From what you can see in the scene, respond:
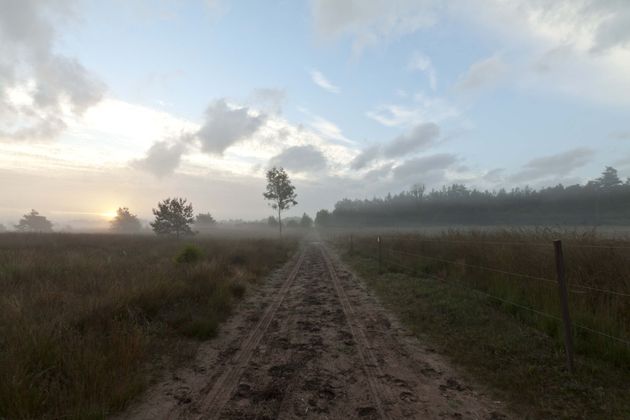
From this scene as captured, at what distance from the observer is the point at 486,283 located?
8.77m

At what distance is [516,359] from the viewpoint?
4.76 meters

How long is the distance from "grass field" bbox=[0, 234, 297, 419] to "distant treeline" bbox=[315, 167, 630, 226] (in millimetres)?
64908

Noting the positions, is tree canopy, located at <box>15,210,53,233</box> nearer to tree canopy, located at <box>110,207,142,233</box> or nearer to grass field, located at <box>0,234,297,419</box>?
tree canopy, located at <box>110,207,142,233</box>

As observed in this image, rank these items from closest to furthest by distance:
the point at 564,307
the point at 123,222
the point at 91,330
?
1. the point at 564,307
2. the point at 91,330
3. the point at 123,222

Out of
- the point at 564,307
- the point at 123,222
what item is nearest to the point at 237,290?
the point at 564,307

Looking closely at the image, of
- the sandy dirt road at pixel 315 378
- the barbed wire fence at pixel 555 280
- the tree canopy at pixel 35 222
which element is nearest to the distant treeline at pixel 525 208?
the barbed wire fence at pixel 555 280

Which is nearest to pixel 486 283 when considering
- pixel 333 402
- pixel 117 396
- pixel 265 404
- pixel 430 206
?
pixel 333 402

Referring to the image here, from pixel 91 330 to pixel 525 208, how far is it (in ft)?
331

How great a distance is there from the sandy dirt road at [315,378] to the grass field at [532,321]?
582 millimetres

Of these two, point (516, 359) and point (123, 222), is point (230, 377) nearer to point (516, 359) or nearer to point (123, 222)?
point (516, 359)

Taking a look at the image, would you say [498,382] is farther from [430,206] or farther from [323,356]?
[430,206]

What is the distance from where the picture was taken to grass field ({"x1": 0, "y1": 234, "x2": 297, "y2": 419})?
3492 mm

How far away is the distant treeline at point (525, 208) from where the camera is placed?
67.9m

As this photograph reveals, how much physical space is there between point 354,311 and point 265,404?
15.1 ft
